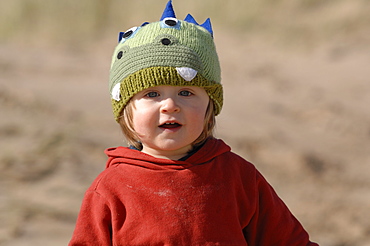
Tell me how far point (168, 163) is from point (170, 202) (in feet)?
0.50

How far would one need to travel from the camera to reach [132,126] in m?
2.36

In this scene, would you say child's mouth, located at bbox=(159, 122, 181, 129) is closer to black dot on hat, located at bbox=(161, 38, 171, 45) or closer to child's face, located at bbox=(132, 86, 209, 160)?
child's face, located at bbox=(132, 86, 209, 160)

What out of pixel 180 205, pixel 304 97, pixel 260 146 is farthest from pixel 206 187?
pixel 304 97

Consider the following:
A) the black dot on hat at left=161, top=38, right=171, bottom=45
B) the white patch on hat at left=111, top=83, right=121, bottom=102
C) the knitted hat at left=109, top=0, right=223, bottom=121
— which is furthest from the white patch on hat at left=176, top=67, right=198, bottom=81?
the white patch on hat at left=111, top=83, right=121, bottom=102

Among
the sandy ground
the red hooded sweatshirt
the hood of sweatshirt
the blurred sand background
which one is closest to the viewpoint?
the red hooded sweatshirt

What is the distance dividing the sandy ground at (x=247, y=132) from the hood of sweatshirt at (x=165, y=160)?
2.64m

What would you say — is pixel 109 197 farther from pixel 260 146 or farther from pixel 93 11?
pixel 93 11

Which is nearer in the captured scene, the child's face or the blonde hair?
the child's face

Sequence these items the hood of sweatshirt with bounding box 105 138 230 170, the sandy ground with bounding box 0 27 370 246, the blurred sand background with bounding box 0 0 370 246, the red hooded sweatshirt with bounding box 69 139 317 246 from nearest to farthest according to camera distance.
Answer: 1. the red hooded sweatshirt with bounding box 69 139 317 246
2. the hood of sweatshirt with bounding box 105 138 230 170
3. the sandy ground with bounding box 0 27 370 246
4. the blurred sand background with bounding box 0 0 370 246

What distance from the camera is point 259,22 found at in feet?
39.7

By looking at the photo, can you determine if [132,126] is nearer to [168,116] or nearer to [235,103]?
[168,116]

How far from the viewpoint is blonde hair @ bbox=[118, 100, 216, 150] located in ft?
7.72

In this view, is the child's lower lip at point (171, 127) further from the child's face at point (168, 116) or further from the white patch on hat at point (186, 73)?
the white patch on hat at point (186, 73)

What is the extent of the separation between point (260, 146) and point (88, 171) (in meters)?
2.03
